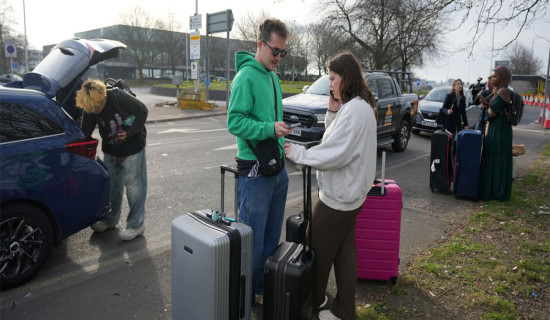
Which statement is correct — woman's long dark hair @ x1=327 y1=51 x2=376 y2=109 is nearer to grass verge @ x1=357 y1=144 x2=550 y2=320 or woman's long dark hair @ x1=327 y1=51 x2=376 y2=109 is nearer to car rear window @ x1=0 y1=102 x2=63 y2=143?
grass verge @ x1=357 y1=144 x2=550 y2=320

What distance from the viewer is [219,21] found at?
20.6 m

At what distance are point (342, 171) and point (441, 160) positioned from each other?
4709 millimetres

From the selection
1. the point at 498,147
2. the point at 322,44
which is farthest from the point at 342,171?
the point at 322,44

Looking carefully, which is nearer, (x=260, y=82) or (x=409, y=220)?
(x=260, y=82)

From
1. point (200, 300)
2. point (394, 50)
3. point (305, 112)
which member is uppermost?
point (394, 50)

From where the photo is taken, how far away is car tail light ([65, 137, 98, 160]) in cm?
367

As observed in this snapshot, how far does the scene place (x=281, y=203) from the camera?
122 inches

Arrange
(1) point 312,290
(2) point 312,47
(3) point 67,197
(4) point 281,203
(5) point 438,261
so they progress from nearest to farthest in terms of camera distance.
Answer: (1) point 312,290 < (4) point 281,203 < (3) point 67,197 < (5) point 438,261 < (2) point 312,47

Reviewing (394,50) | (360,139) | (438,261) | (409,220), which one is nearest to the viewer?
(360,139)

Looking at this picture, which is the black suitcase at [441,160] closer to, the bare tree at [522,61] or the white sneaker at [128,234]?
the white sneaker at [128,234]

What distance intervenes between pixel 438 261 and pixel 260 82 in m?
2.58

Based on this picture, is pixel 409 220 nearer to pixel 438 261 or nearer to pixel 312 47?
pixel 438 261

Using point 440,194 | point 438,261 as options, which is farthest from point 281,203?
point 440,194

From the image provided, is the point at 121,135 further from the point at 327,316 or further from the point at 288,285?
the point at 327,316
